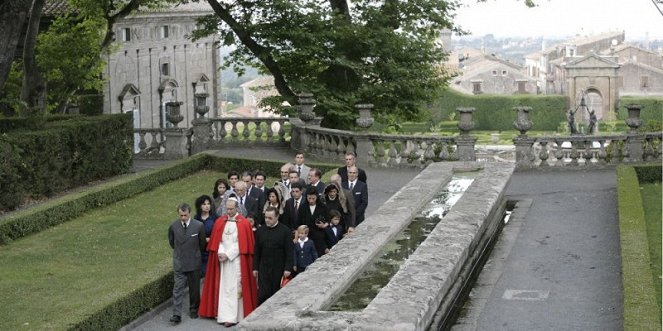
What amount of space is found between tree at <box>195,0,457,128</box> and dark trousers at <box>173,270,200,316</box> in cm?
1707

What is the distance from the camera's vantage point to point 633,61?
125750mm

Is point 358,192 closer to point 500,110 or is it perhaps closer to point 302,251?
point 302,251

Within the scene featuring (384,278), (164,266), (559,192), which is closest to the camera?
(384,278)

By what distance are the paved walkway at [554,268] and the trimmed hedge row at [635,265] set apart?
0.97 ft

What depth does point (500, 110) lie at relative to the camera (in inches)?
4461

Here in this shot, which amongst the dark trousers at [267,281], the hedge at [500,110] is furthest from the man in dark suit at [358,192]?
the hedge at [500,110]

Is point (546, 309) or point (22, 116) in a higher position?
point (22, 116)

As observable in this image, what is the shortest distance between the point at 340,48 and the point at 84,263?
666 inches

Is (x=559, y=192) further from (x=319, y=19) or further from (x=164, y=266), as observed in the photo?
(x=319, y=19)

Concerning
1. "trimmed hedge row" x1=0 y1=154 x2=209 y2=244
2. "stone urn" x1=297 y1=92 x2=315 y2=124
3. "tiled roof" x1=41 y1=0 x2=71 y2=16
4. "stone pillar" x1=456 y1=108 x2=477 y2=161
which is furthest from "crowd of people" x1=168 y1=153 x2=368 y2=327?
"tiled roof" x1=41 y1=0 x2=71 y2=16

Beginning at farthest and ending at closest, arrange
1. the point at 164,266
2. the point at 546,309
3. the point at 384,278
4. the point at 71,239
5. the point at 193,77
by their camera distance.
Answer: the point at 193,77 → the point at 71,239 → the point at 164,266 → the point at 546,309 → the point at 384,278

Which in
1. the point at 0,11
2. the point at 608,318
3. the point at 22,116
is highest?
the point at 0,11

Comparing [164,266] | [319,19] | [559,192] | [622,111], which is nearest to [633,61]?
[622,111]

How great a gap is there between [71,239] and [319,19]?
14.8m
